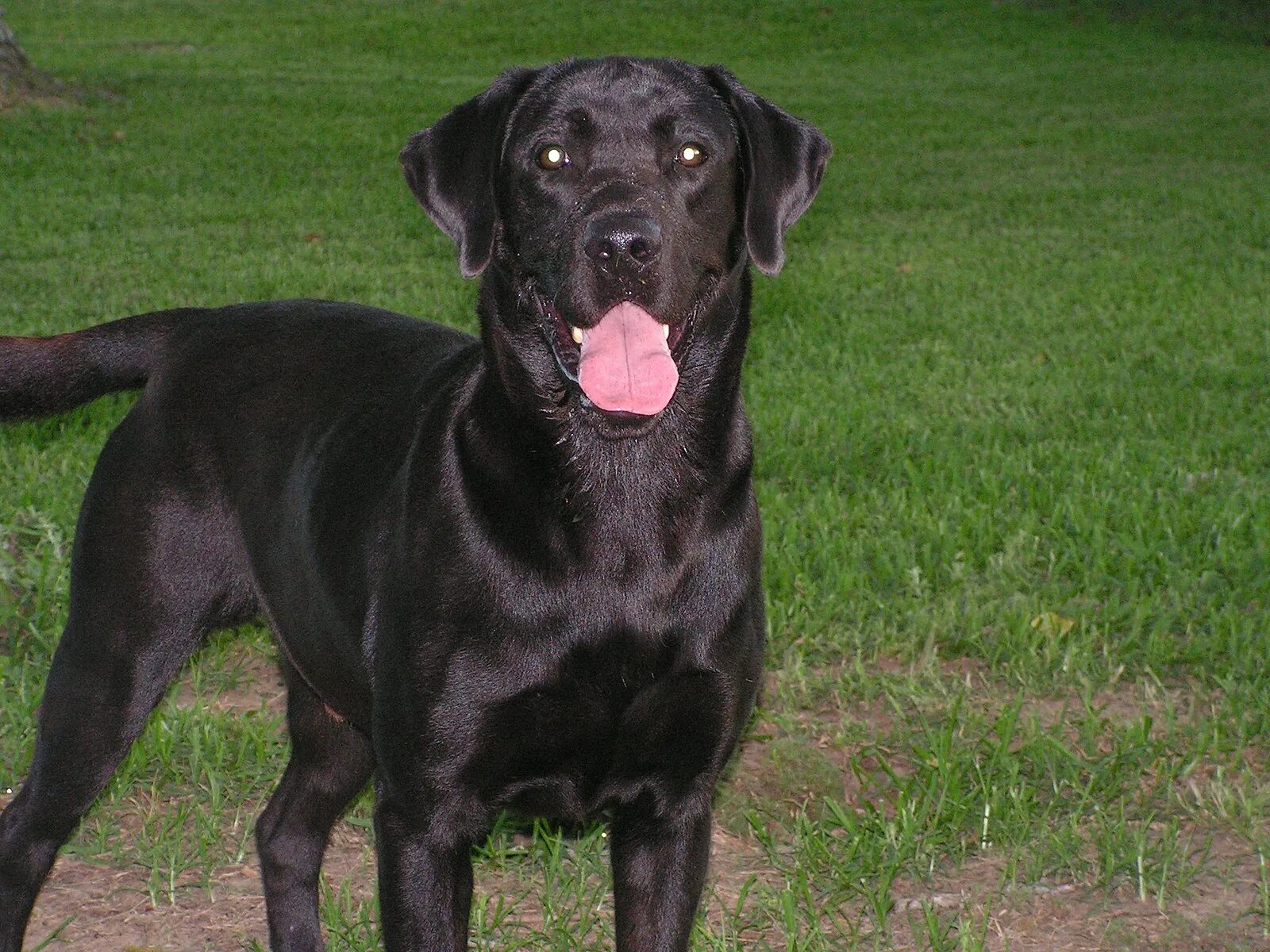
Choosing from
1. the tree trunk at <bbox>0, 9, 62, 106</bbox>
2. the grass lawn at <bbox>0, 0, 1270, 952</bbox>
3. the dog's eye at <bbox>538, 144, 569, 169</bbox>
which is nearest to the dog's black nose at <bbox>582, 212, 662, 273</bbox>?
the dog's eye at <bbox>538, 144, 569, 169</bbox>

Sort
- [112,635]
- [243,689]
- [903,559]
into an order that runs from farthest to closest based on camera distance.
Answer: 1. [903,559]
2. [243,689]
3. [112,635]

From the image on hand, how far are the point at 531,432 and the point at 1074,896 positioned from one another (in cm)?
178

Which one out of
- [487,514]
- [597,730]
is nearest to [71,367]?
[487,514]

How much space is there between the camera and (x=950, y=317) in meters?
9.62

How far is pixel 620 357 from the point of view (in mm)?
3281

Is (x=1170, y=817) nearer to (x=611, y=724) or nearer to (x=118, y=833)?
(x=611, y=724)

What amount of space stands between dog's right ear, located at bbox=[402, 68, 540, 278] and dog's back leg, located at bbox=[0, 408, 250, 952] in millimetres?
872

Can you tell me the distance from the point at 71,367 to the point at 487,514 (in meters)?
1.30

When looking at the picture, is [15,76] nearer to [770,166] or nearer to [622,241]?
[770,166]

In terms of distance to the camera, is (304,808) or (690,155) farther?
(304,808)

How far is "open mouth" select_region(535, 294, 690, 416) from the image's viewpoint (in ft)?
10.6

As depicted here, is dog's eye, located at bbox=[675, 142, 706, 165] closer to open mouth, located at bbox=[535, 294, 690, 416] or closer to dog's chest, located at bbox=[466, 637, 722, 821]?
open mouth, located at bbox=[535, 294, 690, 416]

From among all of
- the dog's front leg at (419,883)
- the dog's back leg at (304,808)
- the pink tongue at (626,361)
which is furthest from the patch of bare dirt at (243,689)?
the pink tongue at (626,361)

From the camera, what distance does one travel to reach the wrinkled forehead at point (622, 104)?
136 inches
